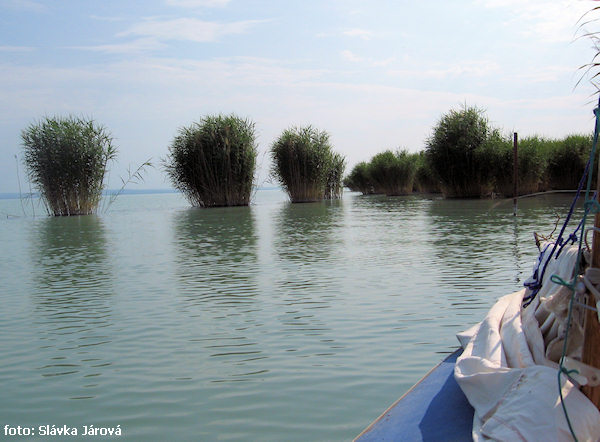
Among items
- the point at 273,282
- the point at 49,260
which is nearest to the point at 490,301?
the point at 273,282

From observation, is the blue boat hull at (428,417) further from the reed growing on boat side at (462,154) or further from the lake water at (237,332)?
the reed growing on boat side at (462,154)

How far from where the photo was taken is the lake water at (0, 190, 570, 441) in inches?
128

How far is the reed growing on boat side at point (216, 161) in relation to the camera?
2698 centimetres

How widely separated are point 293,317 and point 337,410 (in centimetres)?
210

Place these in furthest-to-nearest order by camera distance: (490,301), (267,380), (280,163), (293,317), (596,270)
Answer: (280,163)
(490,301)
(293,317)
(267,380)
(596,270)

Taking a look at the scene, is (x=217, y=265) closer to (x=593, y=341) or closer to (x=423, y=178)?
(x=593, y=341)

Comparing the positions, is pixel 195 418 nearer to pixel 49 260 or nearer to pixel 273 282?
pixel 273 282

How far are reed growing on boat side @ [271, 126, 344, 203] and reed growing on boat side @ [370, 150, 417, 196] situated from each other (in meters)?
10.00

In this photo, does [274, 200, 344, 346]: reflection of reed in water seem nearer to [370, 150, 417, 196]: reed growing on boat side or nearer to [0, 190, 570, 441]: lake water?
[0, 190, 570, 441]: lake water

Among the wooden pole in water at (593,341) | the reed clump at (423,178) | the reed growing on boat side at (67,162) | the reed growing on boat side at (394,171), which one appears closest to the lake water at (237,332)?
the wooden pole in water at (593,341)

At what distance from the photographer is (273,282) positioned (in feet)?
23.2

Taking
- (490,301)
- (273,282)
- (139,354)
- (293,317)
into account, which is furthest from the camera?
(273,282)

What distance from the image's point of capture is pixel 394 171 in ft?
136

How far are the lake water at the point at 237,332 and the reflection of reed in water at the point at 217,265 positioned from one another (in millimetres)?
51
